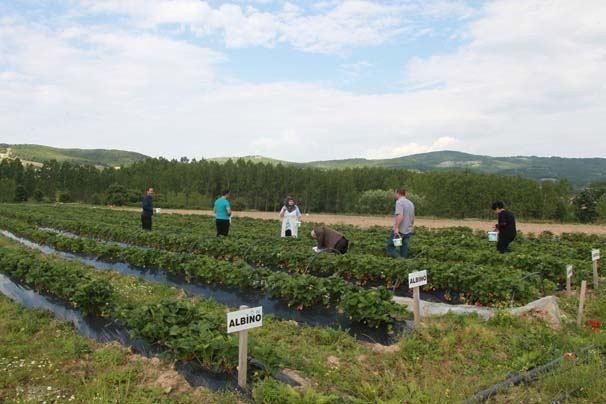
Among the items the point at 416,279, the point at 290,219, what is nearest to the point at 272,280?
the point at 416,279

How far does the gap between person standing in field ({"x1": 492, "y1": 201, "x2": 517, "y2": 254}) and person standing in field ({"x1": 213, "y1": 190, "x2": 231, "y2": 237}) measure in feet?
24.1

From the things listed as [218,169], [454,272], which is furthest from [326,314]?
[218,169]

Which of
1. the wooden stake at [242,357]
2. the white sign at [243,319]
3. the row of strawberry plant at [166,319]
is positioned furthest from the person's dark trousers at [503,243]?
the wooden stake at [242,357]

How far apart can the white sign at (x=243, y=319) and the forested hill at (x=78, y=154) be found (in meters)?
156

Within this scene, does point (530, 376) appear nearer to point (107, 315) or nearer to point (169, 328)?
point (169, 328)

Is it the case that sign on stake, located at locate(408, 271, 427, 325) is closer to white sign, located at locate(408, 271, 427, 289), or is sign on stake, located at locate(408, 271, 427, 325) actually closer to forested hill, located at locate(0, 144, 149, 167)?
white sign, located at locate(408, 271, 427, 289)

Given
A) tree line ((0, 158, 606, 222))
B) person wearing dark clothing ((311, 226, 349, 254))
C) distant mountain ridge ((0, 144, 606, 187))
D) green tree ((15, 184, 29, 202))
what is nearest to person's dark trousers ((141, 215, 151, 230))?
person wearing dark clothing ((311, 226, 349, 254))

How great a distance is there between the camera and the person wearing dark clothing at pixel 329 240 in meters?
10.4

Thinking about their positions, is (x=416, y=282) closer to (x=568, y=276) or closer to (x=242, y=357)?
(x=242, y=357)

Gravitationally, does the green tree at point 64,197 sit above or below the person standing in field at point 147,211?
below

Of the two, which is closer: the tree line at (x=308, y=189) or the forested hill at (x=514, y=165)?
the tree line at (x=308, y=189)

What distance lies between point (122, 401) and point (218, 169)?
74331 mm

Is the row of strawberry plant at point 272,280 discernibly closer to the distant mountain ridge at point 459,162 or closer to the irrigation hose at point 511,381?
the irrigation hose at point 511,381

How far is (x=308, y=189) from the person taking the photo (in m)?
69.9
